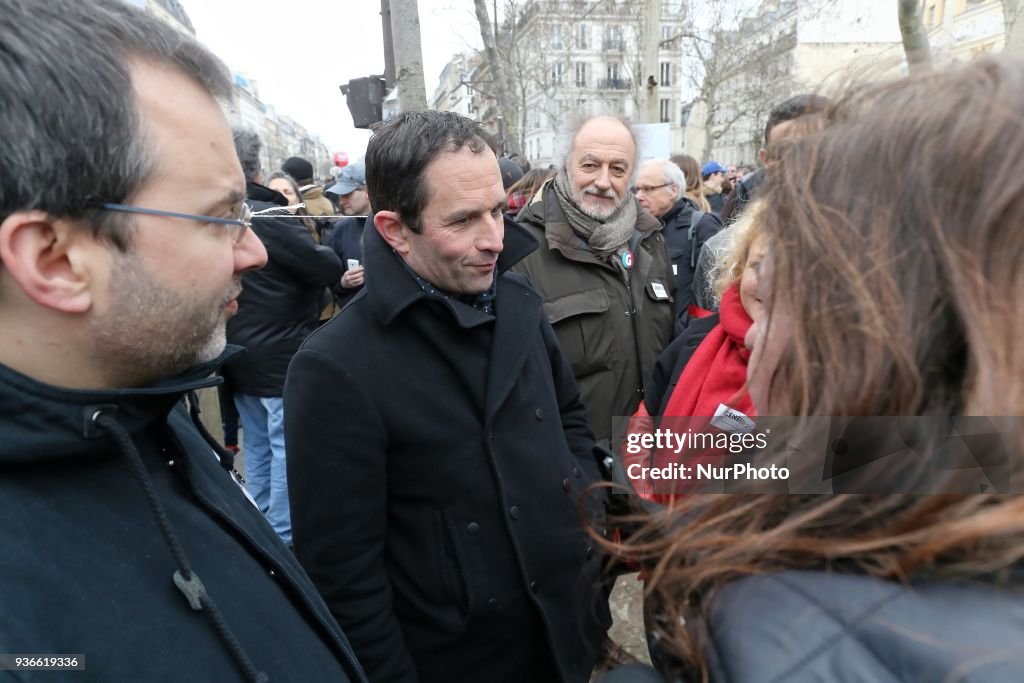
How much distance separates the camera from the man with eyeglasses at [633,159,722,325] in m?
4.23

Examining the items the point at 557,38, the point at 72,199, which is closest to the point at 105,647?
the point at 72,199

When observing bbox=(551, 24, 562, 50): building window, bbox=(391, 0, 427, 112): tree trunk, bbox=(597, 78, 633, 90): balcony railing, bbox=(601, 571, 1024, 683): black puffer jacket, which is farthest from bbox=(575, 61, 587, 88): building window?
bbox=(601, 571, 1024, 683): black puffer jacket

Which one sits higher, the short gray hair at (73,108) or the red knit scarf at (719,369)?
the short gray hair at (73,108)

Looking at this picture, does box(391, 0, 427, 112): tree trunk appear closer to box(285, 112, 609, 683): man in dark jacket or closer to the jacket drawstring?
box(285, 112, 609, 683): man in dark jacket

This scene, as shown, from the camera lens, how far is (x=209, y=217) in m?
1.04

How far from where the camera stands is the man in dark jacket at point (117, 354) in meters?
0.81

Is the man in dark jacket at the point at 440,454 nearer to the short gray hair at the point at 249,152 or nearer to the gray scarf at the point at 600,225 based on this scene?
the gray scarf at the point at 600,225

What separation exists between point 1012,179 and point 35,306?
1293 mm

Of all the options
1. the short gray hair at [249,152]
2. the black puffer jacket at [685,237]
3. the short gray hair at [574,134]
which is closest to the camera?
the short gray hair at [574,134]

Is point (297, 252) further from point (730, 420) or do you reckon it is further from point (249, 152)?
point (730, 420)

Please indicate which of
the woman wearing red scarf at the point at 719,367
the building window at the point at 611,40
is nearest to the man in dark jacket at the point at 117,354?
the woman wearing red scarf at the point at 719,367

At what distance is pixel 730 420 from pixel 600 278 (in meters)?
1.34

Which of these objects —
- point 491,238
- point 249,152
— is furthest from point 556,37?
point 491,238

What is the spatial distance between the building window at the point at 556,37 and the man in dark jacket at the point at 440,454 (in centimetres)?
2593
